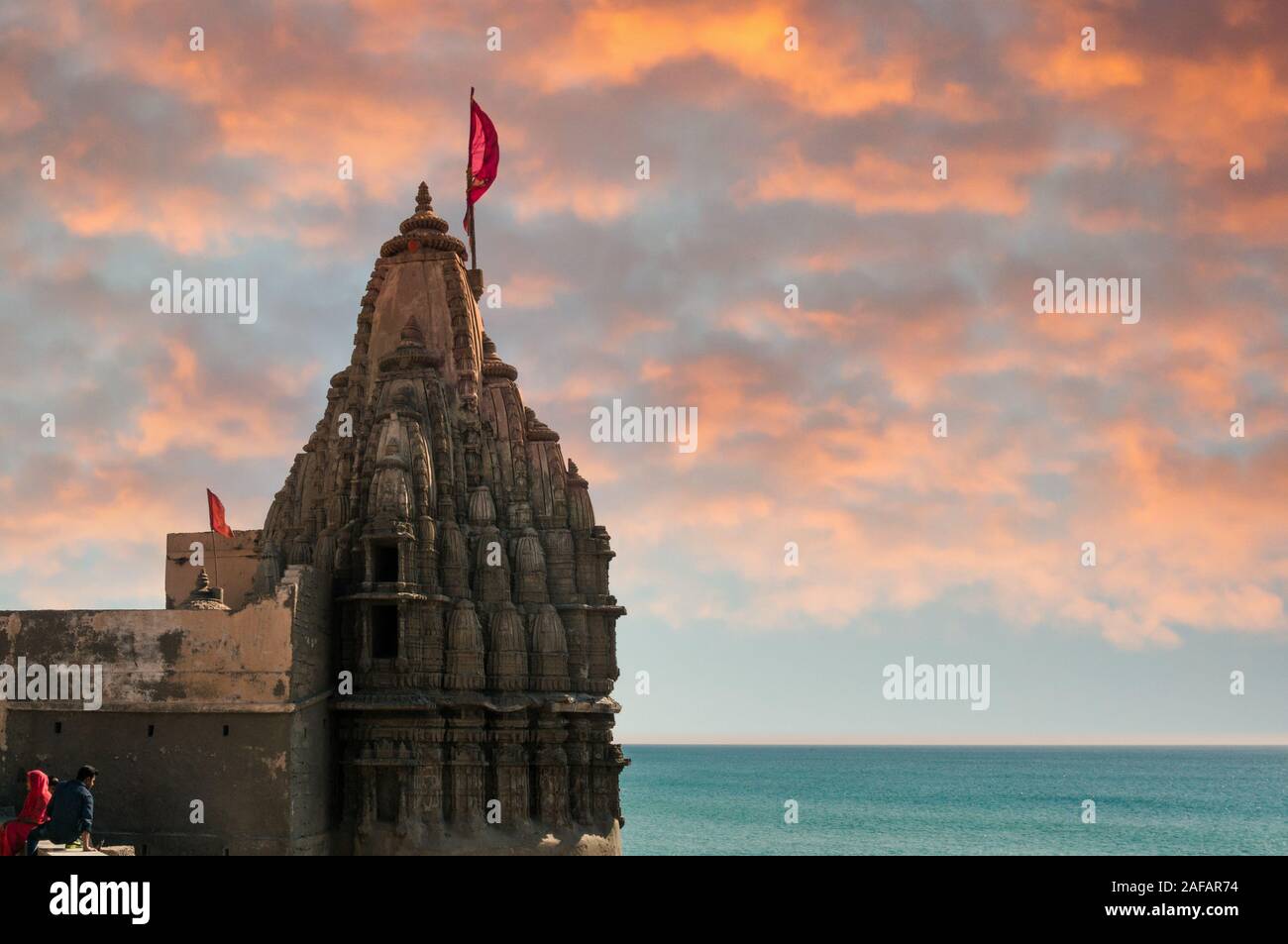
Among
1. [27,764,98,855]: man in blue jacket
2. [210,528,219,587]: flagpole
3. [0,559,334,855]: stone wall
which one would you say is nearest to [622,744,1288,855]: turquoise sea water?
[210,528,219,587]: flagpole

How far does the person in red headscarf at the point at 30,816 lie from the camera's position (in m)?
23.1

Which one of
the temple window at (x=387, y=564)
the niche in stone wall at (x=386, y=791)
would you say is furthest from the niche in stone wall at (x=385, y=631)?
the niche in stone wall at (x=386, y=791)

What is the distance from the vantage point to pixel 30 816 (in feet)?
75.9

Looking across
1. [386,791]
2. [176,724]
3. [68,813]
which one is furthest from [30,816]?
[386,791]

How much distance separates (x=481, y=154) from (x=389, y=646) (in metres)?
15.3

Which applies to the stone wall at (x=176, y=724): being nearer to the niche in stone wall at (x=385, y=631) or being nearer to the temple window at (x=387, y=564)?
the temple window at (x=387, y=564)

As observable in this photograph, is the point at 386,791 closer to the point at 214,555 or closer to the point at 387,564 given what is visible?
the point at 387,564

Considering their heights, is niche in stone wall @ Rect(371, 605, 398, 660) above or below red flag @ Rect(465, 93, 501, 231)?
below

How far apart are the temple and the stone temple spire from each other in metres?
0.06

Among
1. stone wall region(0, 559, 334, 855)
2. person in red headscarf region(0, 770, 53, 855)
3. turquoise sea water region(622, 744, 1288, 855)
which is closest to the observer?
person in red headscarf region(0, 770, 53, 855)

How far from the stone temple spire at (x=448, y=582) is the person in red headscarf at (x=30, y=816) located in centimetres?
1155

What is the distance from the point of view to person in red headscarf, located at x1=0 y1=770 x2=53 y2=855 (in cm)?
2314

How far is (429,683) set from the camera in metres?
35.4

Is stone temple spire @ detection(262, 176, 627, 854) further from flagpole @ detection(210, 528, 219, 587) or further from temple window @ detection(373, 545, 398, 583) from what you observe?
flagpole @ detection(210, 528, 219, 587)
